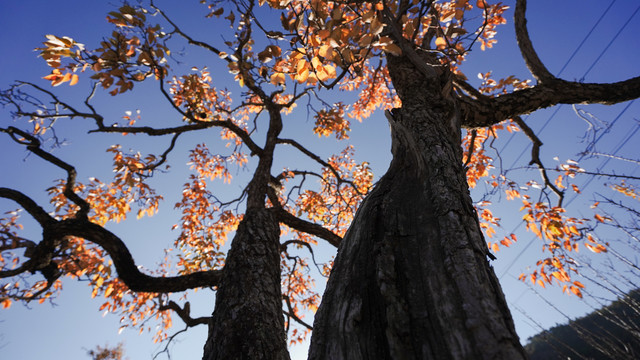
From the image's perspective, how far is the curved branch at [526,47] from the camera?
3484 mm

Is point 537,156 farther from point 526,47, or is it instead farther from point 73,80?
point 73,80

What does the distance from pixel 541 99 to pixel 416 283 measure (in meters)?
3.30

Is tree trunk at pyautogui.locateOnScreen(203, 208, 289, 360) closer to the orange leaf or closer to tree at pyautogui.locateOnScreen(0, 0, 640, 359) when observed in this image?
tree at pyautogui.locateOnScreen(0, 0, 640, 359)

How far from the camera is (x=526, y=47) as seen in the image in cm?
388

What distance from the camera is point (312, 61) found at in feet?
6.63

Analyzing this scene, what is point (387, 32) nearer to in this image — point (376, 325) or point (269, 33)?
point (269, 33)

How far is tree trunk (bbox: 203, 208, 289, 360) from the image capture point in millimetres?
1921

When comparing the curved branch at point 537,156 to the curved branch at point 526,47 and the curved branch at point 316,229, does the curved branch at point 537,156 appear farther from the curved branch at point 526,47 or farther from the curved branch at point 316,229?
the curved branch at point 316,229

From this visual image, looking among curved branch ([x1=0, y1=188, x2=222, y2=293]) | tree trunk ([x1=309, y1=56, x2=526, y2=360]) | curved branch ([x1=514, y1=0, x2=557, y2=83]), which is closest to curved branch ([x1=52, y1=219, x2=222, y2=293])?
curved branch ([x1=0, y1=188, x2=222, y2=293])

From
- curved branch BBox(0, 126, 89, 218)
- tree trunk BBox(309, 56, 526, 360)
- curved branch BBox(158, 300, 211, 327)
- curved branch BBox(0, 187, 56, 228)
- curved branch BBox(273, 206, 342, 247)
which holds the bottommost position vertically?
tree trunk BBox(309, 56, 526, 360)

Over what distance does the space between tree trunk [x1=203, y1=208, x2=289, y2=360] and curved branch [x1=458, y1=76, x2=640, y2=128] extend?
239cm

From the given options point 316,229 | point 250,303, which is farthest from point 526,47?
point 250,303

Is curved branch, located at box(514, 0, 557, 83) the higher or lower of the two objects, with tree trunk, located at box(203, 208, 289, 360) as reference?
higher

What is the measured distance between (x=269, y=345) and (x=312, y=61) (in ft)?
6.82
